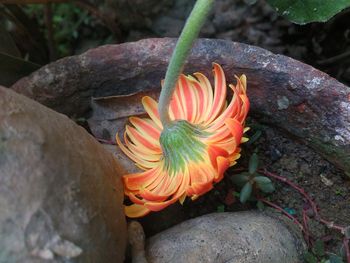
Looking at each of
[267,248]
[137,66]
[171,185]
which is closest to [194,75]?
[137,66]

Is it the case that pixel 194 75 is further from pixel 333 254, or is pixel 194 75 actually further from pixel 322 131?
pixel 333 254

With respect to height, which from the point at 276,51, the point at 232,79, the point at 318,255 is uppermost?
the point at 232,79

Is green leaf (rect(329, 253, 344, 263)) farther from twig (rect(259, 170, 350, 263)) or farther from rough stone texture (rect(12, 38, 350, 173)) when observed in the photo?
rough stone texture (rect(12, 38, 350, 173))

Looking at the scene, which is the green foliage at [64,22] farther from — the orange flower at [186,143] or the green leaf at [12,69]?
the orange flower at [186,143]

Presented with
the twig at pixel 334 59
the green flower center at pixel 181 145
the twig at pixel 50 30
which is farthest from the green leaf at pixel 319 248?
the twig at pixel 50 30

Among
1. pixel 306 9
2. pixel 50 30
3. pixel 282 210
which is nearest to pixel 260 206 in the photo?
pixel 282 210

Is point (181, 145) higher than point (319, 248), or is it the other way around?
point (181, 145)

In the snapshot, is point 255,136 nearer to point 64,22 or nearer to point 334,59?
point 334,59

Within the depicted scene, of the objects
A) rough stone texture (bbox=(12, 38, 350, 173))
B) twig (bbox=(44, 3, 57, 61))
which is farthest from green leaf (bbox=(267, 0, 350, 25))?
twig (bbox=(44, 3, 57, 61))
